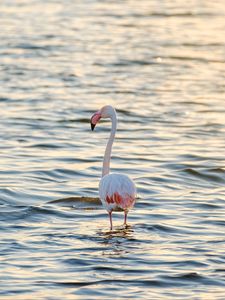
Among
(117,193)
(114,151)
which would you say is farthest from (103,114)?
(114,151)

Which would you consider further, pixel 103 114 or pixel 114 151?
pixel 114 151

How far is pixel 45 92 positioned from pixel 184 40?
7.04 meters

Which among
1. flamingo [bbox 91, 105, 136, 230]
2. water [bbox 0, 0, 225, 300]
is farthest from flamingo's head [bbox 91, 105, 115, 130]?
water [bbox 0, 0, 225, 300]

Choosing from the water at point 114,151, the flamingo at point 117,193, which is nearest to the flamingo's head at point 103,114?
the flamingo at point 117,193

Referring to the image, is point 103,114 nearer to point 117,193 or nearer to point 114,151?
point 117,193

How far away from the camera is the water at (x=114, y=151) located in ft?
32.0

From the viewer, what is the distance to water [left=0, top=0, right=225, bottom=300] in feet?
32.0

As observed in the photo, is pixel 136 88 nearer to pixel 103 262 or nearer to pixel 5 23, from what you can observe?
pixel 5 23

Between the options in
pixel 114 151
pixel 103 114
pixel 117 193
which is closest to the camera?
pixel 117 193

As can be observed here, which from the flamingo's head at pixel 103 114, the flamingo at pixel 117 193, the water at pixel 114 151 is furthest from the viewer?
the flamingo's head at pixel 103 114

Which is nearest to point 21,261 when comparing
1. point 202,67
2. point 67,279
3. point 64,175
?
point 67,279

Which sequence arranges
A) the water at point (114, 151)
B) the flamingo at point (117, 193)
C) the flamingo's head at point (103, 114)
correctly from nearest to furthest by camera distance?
the water at point (114, 151), the flamingo at point (117, 193), the flamingo's head at point (103, 114)

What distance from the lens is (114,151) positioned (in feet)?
50.2

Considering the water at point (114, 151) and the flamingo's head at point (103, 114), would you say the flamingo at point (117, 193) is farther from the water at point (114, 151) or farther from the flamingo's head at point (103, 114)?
the flamingo's head at point (103, 114)
